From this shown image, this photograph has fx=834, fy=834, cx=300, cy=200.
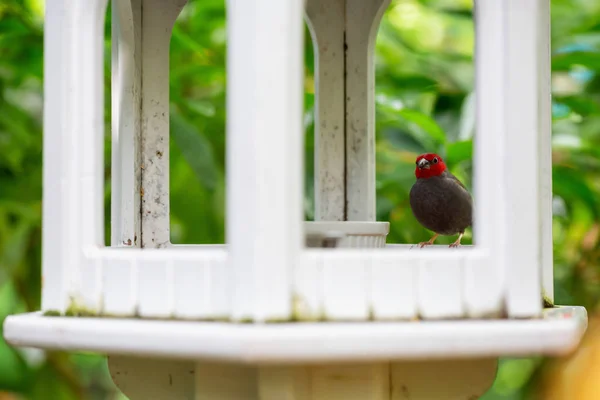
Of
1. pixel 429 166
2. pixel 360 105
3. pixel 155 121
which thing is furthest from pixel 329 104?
pixel 155 121

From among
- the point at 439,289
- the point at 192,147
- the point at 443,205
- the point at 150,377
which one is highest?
the point at 192,147

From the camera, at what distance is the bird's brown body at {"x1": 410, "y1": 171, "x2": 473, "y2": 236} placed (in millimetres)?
1656

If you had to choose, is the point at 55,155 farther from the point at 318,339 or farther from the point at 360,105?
the point at 360,105

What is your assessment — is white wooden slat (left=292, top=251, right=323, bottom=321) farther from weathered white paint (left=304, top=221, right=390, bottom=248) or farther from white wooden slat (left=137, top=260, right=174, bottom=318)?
weathered white paint (left=304, top=221, right=390, bottom=248)

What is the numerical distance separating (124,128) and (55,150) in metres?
0.32

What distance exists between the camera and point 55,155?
1131 millimetres

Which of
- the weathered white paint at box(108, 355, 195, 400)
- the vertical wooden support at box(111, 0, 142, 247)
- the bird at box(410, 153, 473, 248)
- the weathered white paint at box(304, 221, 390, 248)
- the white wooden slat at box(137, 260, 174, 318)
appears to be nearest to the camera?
the white wooden slat at box(137, 260, 174, 318)

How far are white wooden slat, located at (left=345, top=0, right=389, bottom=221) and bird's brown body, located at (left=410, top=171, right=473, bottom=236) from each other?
0.35ft

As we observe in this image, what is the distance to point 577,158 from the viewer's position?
2.17 meters

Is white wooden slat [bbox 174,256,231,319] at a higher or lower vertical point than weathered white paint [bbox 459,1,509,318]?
lower

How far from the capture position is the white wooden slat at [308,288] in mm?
972

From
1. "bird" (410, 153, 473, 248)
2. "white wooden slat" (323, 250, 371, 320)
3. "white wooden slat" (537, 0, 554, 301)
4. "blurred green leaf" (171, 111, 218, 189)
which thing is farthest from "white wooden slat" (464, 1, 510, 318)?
"blurred green leaf" (171, 111, 218, 189)

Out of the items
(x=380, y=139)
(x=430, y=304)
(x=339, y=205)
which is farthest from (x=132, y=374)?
(x=380, y=139)

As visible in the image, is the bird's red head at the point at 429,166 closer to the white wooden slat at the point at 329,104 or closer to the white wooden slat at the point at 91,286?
the white wooden slat at the point at 329,104
